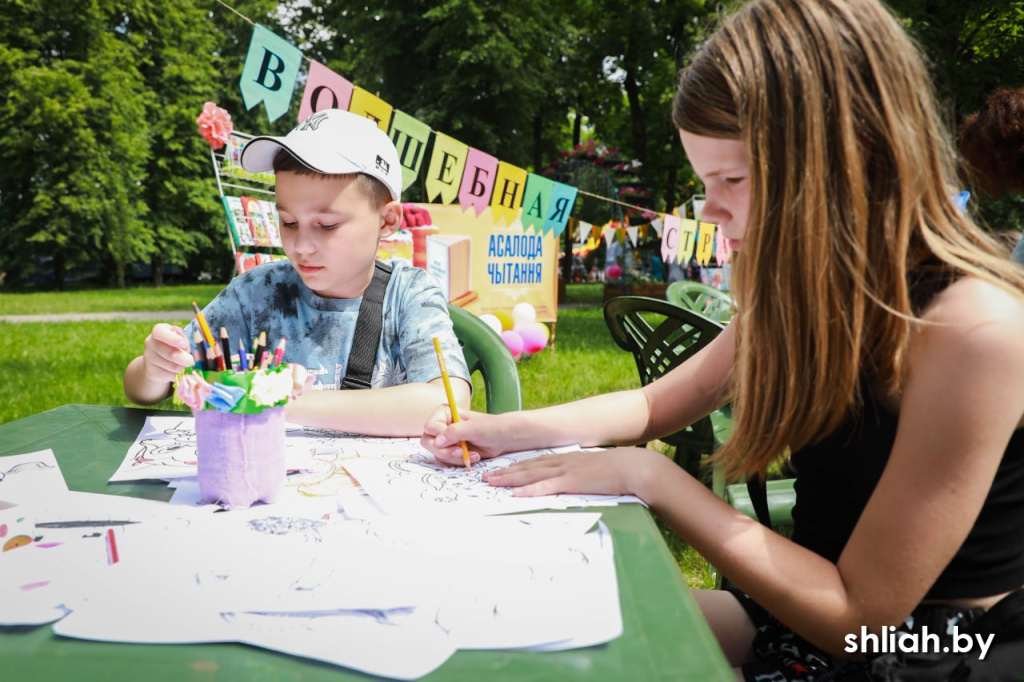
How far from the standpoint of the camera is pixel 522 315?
698 centimetres

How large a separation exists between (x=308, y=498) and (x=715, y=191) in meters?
0.71

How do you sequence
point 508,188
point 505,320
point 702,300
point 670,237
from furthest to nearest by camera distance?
point 670,237
point 505,320
point 508,188
point 702,300

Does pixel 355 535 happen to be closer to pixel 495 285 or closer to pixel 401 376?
pixel 401 376

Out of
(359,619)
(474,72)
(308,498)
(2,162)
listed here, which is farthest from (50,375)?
(2,162)

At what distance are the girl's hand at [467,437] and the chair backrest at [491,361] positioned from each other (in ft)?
1.53

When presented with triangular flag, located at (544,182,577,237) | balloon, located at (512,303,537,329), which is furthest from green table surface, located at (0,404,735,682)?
balloon, located at (512,303,537,329)

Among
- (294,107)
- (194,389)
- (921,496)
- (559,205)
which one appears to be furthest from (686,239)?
(294,107)

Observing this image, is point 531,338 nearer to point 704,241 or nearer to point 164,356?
point 704,241

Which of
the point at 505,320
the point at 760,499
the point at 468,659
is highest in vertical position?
the point at 468,659

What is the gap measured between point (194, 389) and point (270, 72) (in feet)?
Result: 10.4

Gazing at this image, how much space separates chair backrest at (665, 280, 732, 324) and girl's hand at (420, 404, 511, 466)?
2942mm

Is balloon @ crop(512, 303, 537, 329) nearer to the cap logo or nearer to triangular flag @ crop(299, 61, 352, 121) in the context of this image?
triangular flag @ crop(299, 61, 352, 121)

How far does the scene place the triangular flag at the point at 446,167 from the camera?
4945 millimetres

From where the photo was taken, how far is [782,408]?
948 millimetres
